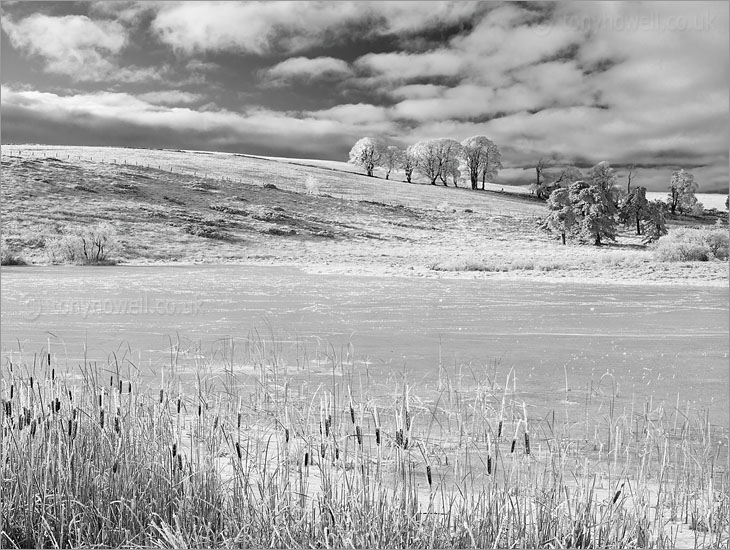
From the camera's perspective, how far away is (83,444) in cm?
427

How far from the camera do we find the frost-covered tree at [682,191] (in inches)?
2448

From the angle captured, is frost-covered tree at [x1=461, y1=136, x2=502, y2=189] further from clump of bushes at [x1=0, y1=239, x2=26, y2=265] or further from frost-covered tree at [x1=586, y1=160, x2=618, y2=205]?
clump of bushes at [x1=0, y1=239, x2=26, y2=265]

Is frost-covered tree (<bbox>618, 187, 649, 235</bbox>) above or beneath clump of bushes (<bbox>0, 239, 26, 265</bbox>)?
above

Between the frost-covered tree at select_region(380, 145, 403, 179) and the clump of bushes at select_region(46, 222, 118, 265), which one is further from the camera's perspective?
the frost-covered tree at select_region(380, 145, 403, 179)

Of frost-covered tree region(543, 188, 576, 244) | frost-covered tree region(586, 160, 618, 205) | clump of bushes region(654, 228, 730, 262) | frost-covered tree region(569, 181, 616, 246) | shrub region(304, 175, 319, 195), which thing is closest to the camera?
clump of bushes region(654, 228, 730, 262)

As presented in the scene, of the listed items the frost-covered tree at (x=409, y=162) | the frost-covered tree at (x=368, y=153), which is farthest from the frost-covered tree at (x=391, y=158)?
the frost-covered tree at (x=409, y=162)

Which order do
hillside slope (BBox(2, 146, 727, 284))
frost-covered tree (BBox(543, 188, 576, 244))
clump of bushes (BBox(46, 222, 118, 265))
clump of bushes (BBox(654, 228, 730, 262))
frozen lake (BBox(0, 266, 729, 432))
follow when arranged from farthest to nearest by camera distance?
1. frost-covered tree (BBox(543, 188, 576, 244))
2. clump of bushes (BBox(46, 222, 118, 265))
3. hillside slope (BBox(2, 146, 727, 284))
4. clump of bushes (BBox(654, 228, 730, 262))
5. frozen lake (BBox(0, 266, 729, 432))

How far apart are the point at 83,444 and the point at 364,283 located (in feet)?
61.8

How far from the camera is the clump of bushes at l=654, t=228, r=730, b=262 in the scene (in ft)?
97.7

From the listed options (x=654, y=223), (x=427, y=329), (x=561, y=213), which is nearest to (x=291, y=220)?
(x=561, y=213)

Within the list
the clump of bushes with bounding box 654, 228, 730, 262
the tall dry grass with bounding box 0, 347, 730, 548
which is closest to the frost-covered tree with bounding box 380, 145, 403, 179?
the clump of bushes with bounding box 654, 228, 730, 262

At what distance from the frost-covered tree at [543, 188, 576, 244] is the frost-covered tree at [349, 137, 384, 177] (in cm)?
3895

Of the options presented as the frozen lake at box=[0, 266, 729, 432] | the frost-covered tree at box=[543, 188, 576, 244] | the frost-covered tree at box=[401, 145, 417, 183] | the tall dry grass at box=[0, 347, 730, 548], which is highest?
the frost-covered tree at box=[401, 145, 417, 183]

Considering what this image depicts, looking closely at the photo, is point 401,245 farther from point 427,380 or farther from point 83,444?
point 83,444
